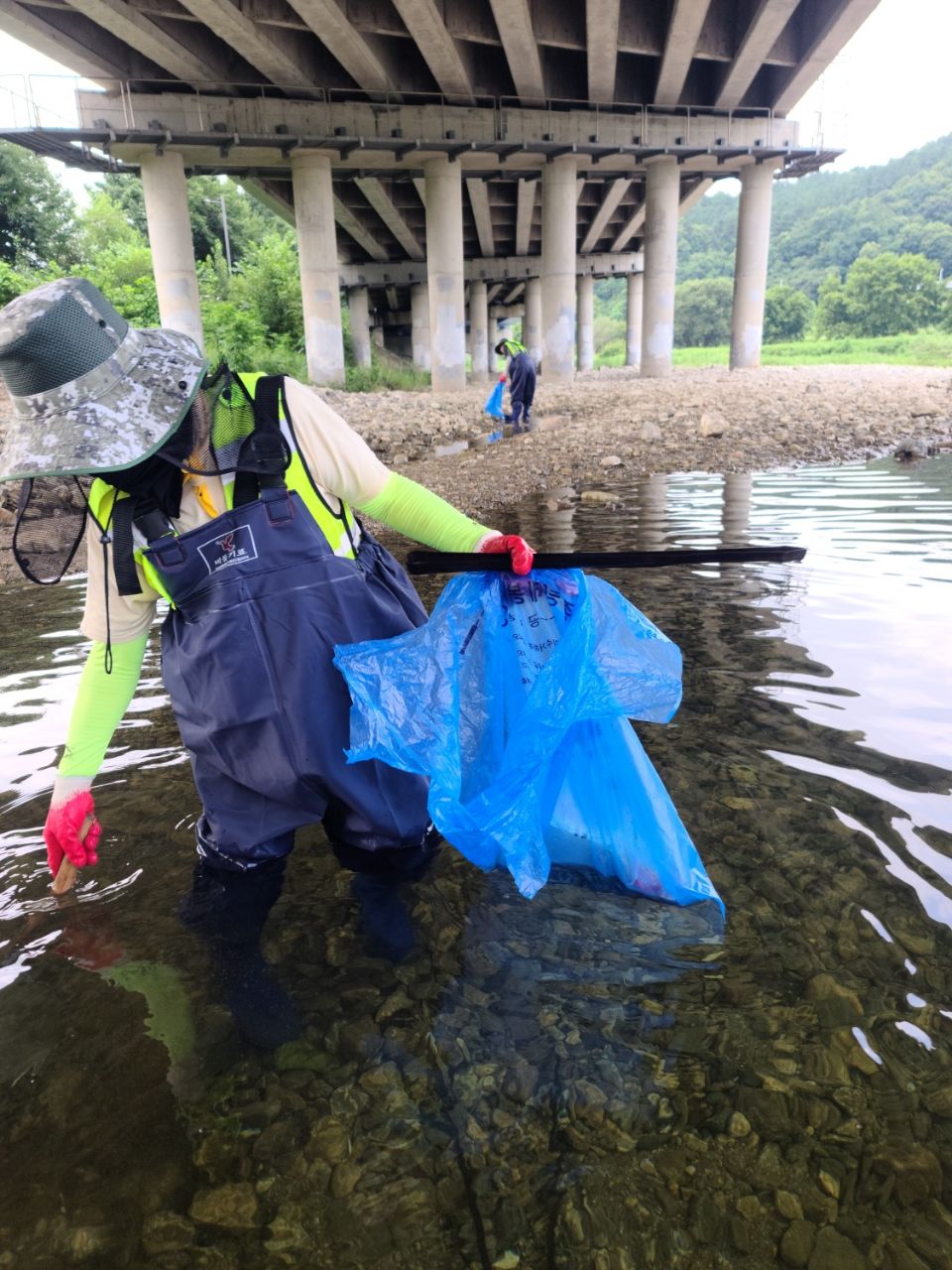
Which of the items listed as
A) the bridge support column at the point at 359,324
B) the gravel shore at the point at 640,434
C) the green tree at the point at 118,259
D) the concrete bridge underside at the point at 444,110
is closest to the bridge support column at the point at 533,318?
the bridge support column at the point at 359,324

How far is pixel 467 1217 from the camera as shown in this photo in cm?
146

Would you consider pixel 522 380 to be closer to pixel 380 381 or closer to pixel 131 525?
pixel 380 381

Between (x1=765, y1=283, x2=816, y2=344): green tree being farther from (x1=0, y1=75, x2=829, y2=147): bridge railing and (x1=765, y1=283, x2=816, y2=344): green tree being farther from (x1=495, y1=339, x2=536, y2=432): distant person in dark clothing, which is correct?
(x1=495, y1=339, x2=536, y2=432): distant person in dark clothing

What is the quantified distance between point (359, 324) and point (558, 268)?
56.0 ft

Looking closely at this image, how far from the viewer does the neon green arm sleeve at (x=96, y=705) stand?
205 cm

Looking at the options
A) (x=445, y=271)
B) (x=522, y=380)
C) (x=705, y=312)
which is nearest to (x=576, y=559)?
(x=522, y=380)

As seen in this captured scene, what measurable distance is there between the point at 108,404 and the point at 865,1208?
6.52 ft

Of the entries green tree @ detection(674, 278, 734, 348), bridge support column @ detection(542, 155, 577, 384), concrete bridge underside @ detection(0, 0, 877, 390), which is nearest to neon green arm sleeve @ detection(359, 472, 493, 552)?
Answer: concrete bridge underside @ detection(0, 0, 877, 390)

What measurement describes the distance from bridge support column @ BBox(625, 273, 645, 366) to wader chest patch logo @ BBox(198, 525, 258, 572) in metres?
42.7

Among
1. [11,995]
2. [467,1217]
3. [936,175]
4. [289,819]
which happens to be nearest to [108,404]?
[289,819]

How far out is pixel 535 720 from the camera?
1.89 m

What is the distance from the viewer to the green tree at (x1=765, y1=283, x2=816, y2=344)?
71688 mm

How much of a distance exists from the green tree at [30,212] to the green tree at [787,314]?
57.1 meters

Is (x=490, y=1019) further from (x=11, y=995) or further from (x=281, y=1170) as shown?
(x=11, y=995)
